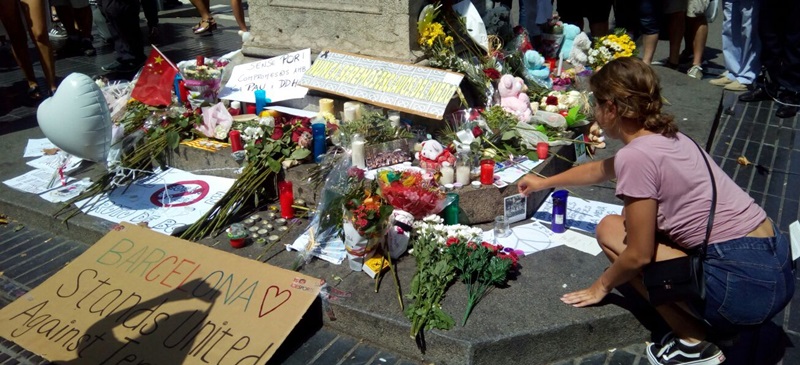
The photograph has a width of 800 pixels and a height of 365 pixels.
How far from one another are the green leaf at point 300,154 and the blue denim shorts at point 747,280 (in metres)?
2.34

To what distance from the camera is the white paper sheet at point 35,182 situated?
4.38 m

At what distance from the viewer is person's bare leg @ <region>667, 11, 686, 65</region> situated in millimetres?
6602

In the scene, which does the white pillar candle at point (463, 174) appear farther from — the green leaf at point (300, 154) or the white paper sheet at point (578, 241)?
the green leaf at point (300, 154)

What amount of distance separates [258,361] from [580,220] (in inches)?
80.2

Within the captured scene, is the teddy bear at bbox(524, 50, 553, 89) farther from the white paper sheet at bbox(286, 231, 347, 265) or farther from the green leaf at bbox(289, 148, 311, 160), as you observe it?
the white paper sheet at bbox(286, 231, 347, 265)

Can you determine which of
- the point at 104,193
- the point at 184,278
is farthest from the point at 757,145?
the point at 104,193

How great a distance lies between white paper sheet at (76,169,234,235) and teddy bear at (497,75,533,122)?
6.75 feet

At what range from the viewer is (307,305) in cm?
296

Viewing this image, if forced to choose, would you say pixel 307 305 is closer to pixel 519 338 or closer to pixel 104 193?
pixel 519 338

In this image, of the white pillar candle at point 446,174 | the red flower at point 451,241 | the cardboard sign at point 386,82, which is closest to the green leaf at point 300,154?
the cardboard sign at point 386,82

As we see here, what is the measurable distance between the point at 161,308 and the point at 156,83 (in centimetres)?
275

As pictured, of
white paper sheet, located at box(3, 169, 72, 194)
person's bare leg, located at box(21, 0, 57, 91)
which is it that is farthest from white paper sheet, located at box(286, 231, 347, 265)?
person's bare leg, located at box(21, 0, 57, 91)

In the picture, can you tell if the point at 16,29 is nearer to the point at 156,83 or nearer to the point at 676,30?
the point at 156,83

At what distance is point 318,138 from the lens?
13.3 ft
